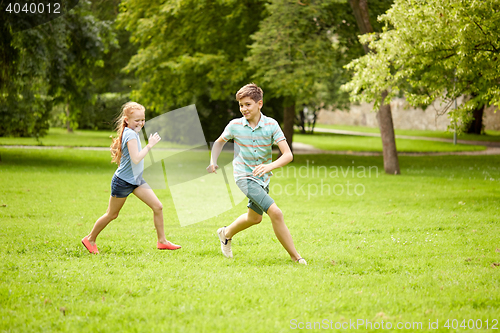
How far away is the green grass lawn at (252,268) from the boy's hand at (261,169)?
1.07m

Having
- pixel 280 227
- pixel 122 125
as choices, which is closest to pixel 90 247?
pixel 122 125

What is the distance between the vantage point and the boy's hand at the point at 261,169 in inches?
198

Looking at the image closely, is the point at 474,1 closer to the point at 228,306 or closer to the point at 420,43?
the point at 420,43

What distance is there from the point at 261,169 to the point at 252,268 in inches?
45.6

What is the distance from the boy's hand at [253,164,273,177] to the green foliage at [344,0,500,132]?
5.73m

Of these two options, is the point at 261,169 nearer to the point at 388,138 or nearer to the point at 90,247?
the point at 90,247

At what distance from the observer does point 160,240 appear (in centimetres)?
636

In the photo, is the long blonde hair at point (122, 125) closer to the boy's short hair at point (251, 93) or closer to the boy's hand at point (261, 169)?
the boy's short hair at point (251, 93)

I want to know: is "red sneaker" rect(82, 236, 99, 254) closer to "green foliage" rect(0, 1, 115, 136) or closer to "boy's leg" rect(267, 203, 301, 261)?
"boy's leg" rect(267, 203, 301, 261)

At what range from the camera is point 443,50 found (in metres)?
10.1

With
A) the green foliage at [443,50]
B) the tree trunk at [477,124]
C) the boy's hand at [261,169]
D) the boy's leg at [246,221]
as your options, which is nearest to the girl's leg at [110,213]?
the boy's leg at [246,221]

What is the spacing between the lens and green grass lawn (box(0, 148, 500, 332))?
403 centimetres

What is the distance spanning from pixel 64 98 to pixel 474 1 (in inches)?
552

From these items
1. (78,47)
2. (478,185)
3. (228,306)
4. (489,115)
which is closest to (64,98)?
(78,47)
